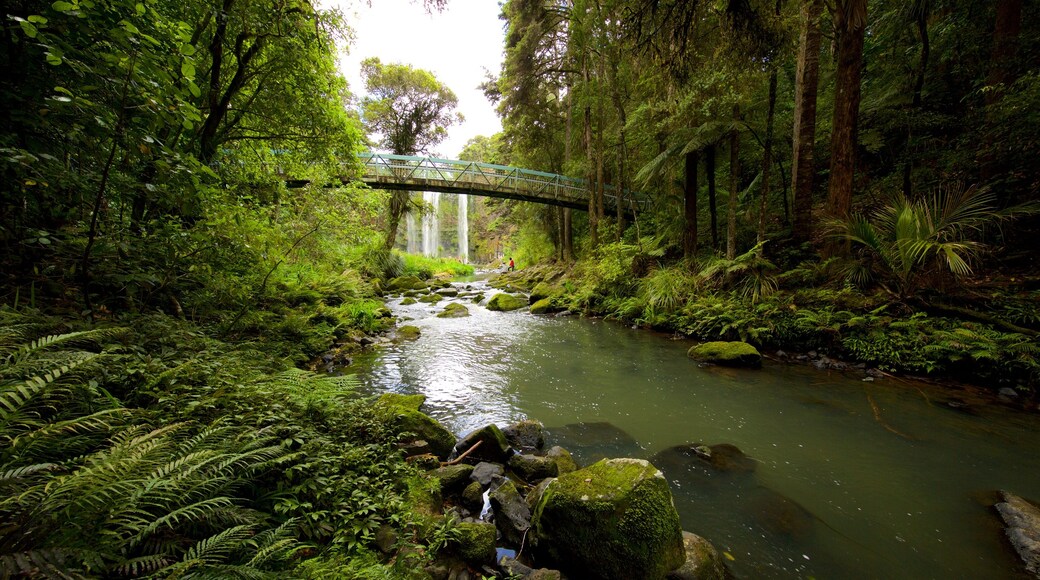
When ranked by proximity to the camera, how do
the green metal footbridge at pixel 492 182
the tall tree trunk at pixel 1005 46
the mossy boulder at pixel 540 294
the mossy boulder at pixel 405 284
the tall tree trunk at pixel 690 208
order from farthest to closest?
1. the mossy boulder at pixel 405 284
2. the green metal footbridge at pixel 492 182
3. the mossy boulder at pixel 540 294
4. the tall tree trunk at pixel 690 208
5. the tall tree trunk at pixel 1005 46

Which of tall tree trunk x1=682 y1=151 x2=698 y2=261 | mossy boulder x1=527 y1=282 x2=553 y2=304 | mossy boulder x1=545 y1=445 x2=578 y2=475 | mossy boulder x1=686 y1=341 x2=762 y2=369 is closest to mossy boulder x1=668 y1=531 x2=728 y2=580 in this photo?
mossy boulder x1=545 y1=445 x2=578 y2=475

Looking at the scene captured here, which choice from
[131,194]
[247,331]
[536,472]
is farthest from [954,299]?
[247,331]

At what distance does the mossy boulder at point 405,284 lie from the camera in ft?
50.4

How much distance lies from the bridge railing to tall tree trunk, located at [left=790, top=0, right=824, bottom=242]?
7067mm

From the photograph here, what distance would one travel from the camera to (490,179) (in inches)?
604

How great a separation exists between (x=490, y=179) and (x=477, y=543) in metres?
14.8

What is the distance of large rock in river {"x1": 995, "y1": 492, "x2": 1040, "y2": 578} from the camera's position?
7.11ft

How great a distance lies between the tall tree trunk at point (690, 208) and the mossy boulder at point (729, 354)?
406 cm

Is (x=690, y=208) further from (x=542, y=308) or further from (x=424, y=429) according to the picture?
(x=424, y=429)

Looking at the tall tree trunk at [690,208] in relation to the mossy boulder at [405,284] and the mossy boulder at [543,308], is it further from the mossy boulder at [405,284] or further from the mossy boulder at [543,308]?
the mossy boulder at [405,284]

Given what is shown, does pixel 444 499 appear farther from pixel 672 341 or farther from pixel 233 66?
pixel 233 66

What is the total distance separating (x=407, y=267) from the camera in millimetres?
18031

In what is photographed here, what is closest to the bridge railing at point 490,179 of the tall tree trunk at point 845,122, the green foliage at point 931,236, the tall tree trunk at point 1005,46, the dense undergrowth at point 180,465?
the tall tree trunk at point 845,122

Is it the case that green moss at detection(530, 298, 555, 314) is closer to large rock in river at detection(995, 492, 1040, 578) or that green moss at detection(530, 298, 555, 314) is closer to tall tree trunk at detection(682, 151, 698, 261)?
tall tree trunk at detection(682, 151, 698, 261)
